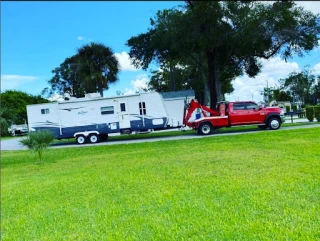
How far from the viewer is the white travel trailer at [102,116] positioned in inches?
433

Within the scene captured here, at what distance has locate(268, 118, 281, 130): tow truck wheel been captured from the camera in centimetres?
973

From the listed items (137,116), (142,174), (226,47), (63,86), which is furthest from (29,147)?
(226,47)

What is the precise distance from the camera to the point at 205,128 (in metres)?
10.3

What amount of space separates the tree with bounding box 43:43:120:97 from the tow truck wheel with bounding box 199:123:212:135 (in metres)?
4.13

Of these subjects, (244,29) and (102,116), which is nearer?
(244,29)

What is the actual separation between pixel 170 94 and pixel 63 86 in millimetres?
7442

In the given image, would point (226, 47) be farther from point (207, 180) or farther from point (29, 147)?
point (207, 180)

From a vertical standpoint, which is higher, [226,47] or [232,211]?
[226,47]

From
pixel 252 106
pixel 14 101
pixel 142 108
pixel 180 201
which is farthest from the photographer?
pixel 142 108

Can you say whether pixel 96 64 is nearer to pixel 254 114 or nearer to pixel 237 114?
pixel 237 114

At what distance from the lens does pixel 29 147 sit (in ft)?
21.1

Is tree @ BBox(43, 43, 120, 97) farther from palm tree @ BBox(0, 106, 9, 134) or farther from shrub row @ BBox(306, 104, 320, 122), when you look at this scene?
shrub row @ BBox(306, 104, 320, 122)

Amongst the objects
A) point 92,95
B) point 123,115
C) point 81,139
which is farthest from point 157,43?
point 81,139

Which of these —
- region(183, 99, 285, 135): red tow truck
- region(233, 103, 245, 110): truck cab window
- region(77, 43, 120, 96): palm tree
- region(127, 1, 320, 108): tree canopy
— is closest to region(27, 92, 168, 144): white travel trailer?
region(183, 99, 285, 135): red tow truck
